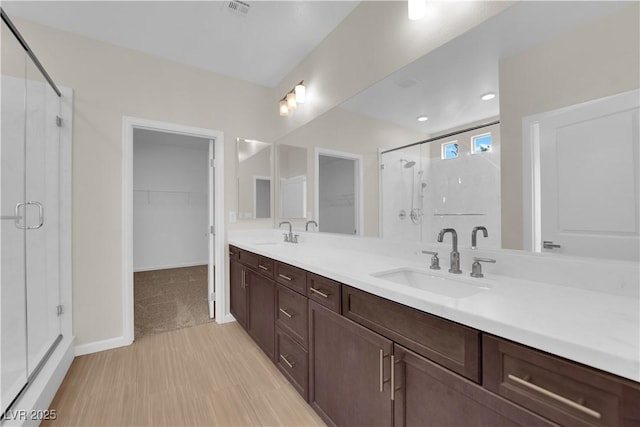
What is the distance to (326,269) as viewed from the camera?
1.30 m

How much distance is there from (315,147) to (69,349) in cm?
250

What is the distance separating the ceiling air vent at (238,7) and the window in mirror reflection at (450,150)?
1752mm

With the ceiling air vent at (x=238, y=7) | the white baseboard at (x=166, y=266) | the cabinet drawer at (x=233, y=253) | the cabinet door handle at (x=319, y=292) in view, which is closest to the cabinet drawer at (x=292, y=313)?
the cabinet door handle at (x=319, y=292)

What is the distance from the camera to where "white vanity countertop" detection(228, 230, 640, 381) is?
55cm

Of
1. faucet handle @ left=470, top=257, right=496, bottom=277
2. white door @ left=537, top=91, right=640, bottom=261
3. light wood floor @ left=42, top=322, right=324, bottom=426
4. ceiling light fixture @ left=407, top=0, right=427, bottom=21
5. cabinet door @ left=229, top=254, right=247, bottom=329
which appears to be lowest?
light wood floor @ left=42, top=322, right=324, bottom=426

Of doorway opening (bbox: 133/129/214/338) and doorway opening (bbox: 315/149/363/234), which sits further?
doorway opening (bbox: 133/129/214/338)

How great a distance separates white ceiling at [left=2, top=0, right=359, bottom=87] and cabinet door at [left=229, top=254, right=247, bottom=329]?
200 cm

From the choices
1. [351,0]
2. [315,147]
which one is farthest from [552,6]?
[315,147]

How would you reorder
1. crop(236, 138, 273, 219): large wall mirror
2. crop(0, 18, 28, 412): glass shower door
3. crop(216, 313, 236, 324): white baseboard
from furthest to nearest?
1. crop(236, 138, 273, 219): large wall mirror
2. crop(216, 313, 236, 324): white baseboard
3. crop(0, 18, 28, 412): glass shower door

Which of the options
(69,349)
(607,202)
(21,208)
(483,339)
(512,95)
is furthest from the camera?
(69,349)

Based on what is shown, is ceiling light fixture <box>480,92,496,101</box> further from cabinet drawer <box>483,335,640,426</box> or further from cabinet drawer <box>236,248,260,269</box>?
cabinet drawer <box>236,248,260,269</box>

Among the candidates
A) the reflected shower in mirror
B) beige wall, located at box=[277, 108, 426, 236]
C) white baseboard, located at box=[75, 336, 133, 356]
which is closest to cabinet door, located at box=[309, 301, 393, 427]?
beige wall, located at box=[277, 108, 426, 236]

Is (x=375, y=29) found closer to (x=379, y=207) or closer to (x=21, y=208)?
(x=379, y=207)

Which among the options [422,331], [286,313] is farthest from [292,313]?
[422,331]
